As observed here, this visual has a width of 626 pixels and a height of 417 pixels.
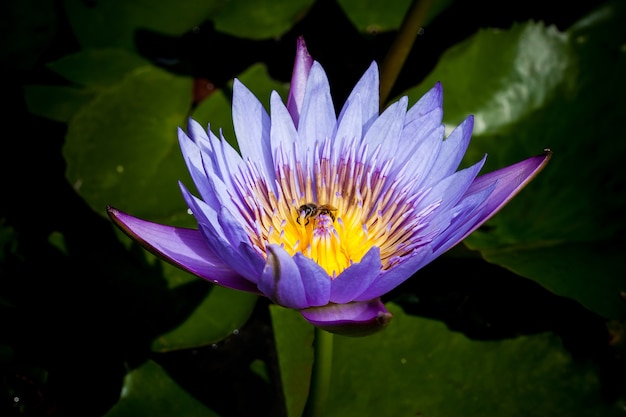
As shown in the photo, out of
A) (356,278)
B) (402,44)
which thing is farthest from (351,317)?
(402,44)

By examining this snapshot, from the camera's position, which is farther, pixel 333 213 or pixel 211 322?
pixel 211 322

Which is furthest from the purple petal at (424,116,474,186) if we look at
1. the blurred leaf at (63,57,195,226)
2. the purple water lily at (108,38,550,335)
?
the blurred leaf at (63,57,195,226)

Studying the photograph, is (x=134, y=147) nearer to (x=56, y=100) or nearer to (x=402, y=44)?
(x=56, y=100)

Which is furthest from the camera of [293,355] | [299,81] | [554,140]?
[554,140]

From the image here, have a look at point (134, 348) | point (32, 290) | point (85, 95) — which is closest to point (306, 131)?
point (134, 348)

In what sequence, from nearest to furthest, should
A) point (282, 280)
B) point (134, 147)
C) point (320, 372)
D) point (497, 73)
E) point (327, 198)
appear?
point (282, 280), point (320, 372), point (327, 198), point (497, 73), point (134, 147)

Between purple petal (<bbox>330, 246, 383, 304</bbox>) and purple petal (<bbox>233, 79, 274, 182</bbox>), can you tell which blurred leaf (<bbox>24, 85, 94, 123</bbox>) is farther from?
purple petal (<bbox>330, 246, 383, 304</bbox>)
